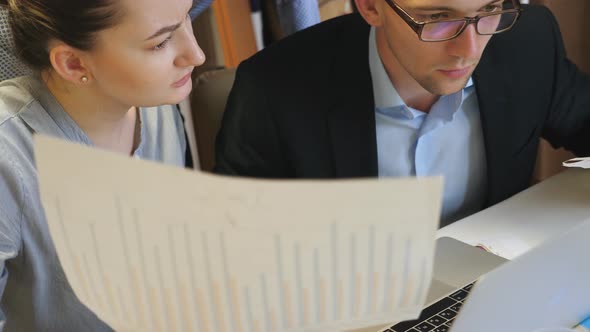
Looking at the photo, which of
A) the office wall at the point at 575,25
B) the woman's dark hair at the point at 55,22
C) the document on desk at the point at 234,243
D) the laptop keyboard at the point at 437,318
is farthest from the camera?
the office wall at the point at 575,25

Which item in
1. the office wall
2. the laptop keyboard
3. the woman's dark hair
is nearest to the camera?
the laptop keyboard

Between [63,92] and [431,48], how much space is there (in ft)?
1.94

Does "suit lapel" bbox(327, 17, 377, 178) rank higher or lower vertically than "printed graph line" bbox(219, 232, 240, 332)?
lower

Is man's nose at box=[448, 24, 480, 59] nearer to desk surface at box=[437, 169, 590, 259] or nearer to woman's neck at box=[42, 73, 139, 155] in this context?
desk surface at box=[437, 169, 590, 259]

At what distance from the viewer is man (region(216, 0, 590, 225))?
3.71ft

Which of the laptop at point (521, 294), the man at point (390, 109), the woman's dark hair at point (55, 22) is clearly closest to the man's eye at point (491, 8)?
the man at point (390, 109)

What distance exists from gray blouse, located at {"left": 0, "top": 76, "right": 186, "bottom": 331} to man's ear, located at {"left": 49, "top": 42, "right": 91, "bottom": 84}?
0.05 m

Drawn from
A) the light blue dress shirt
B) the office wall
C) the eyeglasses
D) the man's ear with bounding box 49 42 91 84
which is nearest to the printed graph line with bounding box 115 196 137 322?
the man's ear with bounding box 49 42 91 84

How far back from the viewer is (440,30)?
95 cm

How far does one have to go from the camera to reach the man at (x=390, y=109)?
1132 mm

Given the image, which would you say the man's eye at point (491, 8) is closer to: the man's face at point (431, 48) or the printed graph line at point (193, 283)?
the man's face at point (431, 48)

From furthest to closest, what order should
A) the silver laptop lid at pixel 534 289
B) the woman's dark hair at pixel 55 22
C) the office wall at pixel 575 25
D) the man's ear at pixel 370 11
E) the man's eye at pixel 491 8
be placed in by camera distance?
the office wall at pixel 575 25, the man's ear at pixel 370 11, the man's eye at pixel 491 8, the woman's dark hair at pixel 55 22, the silver laptop lid at pixel 534 289

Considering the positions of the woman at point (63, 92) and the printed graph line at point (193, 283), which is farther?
the woman at point (63, 92)

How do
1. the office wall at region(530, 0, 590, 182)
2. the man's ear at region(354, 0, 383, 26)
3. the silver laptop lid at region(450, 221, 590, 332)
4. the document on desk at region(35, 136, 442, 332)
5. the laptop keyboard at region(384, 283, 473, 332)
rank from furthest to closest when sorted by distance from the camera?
the office wall at region(530, 0, 590, 182), the man's ear at region(354, 0, 383, 26), the laptop keyboard at region(384, 283, 473, 332), the silver laptop lid at region(450, 221, 590, 332), the document on desk at region(35, 136, 442, 332)
